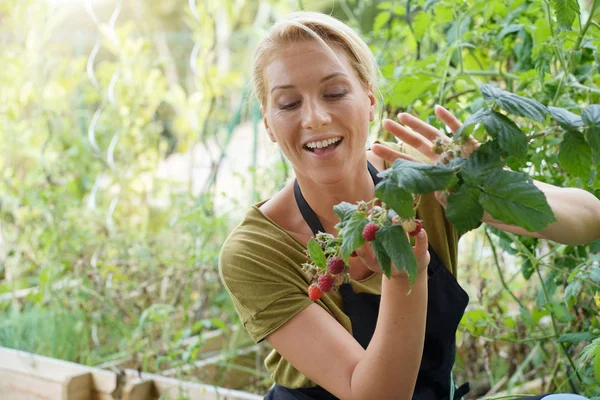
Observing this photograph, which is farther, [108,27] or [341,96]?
[108,27]

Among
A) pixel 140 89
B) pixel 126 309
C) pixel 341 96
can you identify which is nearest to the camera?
pixel 341 96

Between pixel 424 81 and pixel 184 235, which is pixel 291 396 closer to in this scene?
pixel 424 81

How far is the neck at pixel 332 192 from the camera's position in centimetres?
155

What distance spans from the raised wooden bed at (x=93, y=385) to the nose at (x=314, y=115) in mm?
955

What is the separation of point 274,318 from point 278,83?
0.44 metres

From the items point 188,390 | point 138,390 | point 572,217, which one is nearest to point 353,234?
point 572,217

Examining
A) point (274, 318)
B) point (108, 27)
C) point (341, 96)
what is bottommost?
point (274, 318)

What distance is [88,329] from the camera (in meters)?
2.83

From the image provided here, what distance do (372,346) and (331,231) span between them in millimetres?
372

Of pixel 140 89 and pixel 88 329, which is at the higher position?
pixel 140 89

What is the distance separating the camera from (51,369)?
7.84 ft

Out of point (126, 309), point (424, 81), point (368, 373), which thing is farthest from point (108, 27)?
point (368, 373)

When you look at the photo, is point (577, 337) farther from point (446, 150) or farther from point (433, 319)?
point (446, 150)

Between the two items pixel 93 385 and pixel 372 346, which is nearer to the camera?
pixel 372 346
